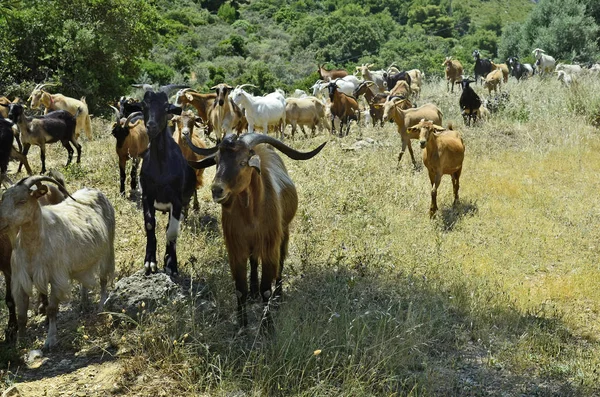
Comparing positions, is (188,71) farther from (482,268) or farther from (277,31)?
(482,268)

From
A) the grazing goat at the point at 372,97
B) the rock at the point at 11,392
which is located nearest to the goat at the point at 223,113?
the grazing goat at the point at 372,97

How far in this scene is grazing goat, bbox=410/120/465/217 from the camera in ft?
32.3

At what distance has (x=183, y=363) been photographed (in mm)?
4859

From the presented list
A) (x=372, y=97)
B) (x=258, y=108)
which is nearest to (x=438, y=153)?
(x=258, y=108)

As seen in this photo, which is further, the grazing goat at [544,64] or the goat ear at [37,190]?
the grazing goat at [544,64]

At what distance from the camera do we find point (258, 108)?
625 inches

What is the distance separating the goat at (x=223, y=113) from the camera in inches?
532

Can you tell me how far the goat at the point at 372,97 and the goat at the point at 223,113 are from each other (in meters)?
5.37

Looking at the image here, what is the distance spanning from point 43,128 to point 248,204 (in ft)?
27.5

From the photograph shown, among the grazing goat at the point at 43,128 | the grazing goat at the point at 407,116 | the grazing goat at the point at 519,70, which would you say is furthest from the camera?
the grazing goat at the point at 519,70

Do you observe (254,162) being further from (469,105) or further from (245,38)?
(245,38)

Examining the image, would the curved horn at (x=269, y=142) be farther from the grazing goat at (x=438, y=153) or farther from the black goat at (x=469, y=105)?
the black goat at (x=469, y=105)

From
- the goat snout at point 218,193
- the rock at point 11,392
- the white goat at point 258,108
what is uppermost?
the goat snout at point 218,193

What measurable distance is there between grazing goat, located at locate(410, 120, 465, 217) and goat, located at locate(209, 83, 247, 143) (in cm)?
503
